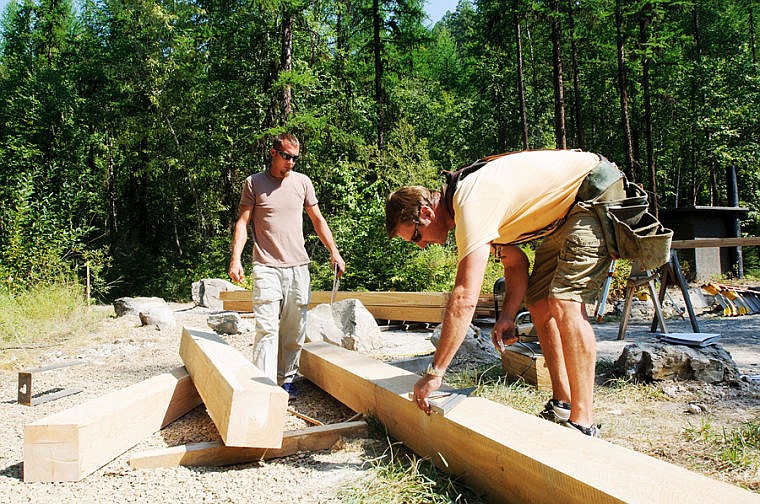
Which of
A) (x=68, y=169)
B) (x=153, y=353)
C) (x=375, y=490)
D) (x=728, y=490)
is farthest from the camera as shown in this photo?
(x=68, y=169)

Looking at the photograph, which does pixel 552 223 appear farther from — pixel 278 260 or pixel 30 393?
pixel 30 393

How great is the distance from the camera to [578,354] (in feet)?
7.90

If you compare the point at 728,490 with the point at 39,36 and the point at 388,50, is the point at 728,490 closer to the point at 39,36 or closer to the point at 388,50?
the point at 388,50

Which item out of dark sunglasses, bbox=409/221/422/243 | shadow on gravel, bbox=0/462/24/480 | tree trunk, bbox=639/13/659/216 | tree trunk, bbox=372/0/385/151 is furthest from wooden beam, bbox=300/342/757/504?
tree trunk, bbox=639/13/659/216

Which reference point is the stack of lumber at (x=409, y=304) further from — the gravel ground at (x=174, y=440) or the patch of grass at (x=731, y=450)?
the patch of grass at (x=731, y=450)

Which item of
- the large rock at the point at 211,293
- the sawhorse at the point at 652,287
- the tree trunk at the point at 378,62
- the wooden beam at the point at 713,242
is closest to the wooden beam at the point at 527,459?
the sawhorse at the point at 652,287

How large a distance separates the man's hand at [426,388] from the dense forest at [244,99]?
44.9 ft

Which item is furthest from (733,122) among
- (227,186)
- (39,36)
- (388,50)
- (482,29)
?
(39,36)

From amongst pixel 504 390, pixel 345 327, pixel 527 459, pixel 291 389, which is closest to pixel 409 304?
pixel 345 327

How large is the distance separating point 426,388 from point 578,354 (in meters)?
0.71

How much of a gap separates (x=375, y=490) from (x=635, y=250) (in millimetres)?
1538

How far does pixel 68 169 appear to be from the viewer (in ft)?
69.3

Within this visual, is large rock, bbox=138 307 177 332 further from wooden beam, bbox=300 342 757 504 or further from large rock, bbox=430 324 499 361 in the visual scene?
wooden beam, bbox=300 342 757 504

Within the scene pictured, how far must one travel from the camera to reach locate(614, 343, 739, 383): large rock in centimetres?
382
